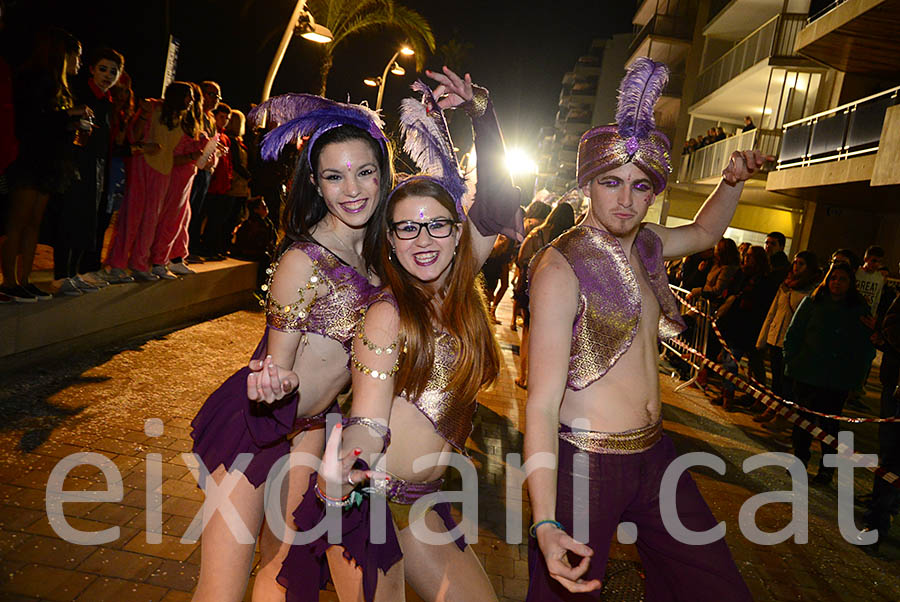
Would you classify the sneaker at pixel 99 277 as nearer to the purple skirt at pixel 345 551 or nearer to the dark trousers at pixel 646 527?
the purple skirt at pixel 345 551

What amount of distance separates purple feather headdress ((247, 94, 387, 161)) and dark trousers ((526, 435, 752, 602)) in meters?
1.56

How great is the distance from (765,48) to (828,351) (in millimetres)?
17941

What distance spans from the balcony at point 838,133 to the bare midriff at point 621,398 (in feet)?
41.9

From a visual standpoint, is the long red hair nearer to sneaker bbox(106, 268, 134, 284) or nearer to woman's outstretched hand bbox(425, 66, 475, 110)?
woman's outstretched hand bbox(425, 66, 475, 110)

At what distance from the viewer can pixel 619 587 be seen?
3.65 m

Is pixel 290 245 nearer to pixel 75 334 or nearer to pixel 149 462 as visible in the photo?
pixel 149 462

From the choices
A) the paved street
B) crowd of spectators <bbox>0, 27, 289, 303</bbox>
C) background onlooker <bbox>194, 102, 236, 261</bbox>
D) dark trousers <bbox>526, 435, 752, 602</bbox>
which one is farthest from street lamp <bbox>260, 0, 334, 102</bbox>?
dark trousers <bbox>526, 435, 752, 602</bbox>

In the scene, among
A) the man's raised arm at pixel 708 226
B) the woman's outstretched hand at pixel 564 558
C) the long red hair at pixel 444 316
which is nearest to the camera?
the woman's outstretched hand at pixel 564 558

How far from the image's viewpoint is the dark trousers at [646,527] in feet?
7.31

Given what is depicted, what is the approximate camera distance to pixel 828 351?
606 cm

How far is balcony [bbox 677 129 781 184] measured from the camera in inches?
789

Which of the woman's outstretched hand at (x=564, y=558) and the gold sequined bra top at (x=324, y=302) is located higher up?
the gold sequined bra top at (x=324, y=302)

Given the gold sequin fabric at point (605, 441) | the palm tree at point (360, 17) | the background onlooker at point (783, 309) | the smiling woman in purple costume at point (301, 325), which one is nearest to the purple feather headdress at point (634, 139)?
the smiling woman in purple costume at point (301, 325)

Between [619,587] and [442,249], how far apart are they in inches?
94.9
